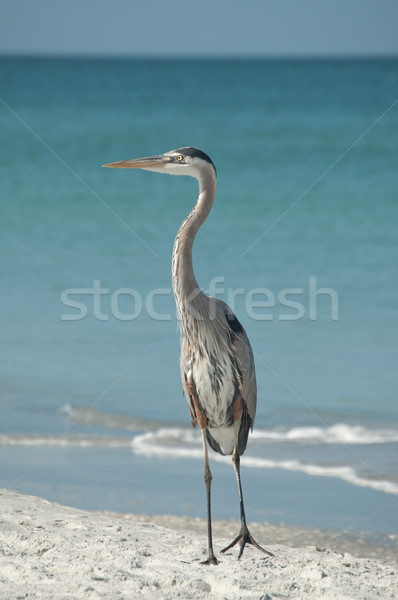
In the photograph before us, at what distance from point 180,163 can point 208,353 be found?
3.42 ft

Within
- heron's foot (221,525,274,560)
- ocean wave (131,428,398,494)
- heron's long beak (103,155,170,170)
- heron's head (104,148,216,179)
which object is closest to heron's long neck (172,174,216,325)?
heron's head (104,148,216,179)

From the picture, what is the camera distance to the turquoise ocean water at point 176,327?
5.48m

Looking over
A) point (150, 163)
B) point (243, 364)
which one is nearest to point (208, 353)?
point (243, 364)

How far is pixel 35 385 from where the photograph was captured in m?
7.34

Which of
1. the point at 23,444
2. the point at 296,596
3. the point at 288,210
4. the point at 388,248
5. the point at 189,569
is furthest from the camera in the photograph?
the point at 288,210

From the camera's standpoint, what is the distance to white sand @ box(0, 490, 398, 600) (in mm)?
3428

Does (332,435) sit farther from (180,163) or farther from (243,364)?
(180,163)

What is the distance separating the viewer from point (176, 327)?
338 inches

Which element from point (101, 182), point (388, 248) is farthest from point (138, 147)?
point (388, 248)

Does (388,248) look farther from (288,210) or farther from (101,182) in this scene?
(101,182)

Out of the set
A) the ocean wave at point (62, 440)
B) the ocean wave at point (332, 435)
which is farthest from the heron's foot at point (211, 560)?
the ocean wave at point (332, 435)

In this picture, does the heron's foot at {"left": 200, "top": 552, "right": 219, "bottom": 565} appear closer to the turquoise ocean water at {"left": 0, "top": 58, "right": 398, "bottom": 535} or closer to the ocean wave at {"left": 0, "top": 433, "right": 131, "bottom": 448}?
the turquoise ocean water at {"left": 0, "top": 58, "right": 398, "bottom": 535}

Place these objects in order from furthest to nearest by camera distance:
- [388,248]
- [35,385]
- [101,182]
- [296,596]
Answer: [101,182], [388,248], [35,385], [296,596]

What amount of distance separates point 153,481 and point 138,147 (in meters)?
17.0
